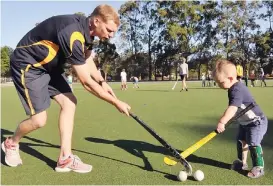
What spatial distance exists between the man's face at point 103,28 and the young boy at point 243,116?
1224 millimetres

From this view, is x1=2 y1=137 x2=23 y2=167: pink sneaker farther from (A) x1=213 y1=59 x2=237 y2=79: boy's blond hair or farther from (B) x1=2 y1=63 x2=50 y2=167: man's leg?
(A) x1=213 y1=59 x2=237 y2=79: boy's blond hair

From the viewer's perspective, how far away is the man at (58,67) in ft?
12.2

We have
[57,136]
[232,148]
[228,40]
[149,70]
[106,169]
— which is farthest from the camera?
[149,70]

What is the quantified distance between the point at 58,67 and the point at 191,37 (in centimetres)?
5712

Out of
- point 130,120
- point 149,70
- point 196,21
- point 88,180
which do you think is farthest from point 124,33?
point 88,180

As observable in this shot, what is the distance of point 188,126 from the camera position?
22.6 feet

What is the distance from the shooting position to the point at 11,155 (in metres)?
4.43

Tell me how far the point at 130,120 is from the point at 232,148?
3.16m

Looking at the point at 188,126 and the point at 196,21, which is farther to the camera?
the point at 196,21

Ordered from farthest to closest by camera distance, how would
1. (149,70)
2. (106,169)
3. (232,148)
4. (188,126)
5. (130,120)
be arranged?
1. (149,70)
2. (130,120)
3. (188,126)
4. (232,148)
5. (106,169)

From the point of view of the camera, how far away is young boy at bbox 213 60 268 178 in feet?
12.8

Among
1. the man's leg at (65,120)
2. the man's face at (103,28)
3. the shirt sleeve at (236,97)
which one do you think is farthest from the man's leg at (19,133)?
the shirt sleeve at (236,97)

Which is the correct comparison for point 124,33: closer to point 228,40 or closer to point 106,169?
point 228,40

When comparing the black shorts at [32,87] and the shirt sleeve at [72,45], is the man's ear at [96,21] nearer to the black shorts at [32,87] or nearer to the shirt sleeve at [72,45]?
the shirt sleeve at [72,45]
